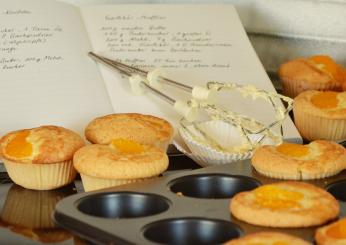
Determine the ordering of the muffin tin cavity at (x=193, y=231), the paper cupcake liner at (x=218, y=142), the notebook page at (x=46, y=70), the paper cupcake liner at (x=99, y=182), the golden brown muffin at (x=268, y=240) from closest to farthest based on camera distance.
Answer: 1. the golden brown muffin at (x=268, y=240)
2. the muffin tin cavity at (x=193, y=231)
3. the paper cupcake liner at (x=99, y=182)
4. the paper cupcake liner at (x=218, y=142)
5. the notebook page at (x=46, y=70)

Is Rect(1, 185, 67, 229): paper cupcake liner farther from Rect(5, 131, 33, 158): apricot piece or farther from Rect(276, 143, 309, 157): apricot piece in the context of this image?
Rect(276, 143, 309, 157): apricot piece

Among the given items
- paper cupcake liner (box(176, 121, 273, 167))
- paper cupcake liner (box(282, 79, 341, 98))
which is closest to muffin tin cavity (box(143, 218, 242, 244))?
paper cupcake liner (box(176, 121, 273, 167))

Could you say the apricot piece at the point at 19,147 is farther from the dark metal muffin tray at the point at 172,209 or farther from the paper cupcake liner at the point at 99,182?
the dark metal muffin tray at the point at 172,209

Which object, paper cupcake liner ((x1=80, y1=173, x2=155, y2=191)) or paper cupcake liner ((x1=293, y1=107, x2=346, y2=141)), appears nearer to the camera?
paper cupcake liner ((x1=80, y1=173, x2=155, y2=191))

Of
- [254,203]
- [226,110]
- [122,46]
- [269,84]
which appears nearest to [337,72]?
[269,84]

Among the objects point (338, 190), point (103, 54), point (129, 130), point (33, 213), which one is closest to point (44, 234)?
point (33, 213)

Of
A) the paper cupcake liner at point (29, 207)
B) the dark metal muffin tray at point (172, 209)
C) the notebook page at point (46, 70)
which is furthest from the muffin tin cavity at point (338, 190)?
the notebook page at point (46, 70)
